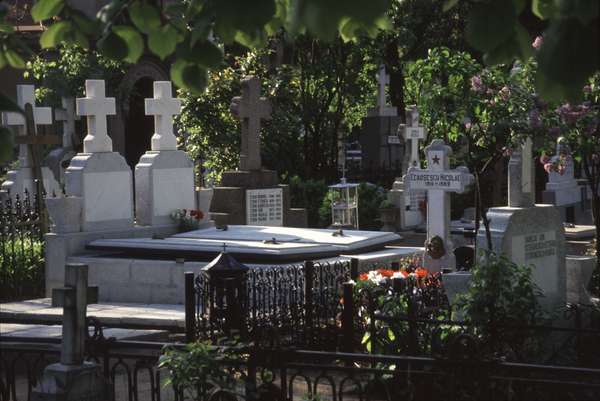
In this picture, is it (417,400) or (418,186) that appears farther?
(418,186)

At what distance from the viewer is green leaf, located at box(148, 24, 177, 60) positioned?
4.42m

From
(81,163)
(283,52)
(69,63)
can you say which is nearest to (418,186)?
(81,163)

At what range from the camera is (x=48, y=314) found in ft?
44.3

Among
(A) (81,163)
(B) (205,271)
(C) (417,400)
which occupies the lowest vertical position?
(C) (417,400)

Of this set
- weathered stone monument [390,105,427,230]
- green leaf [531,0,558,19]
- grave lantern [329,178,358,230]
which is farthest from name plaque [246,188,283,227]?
green leaf [531,0,558,19]

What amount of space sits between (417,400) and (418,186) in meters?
7.08

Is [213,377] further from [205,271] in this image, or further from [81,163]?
[81,163]

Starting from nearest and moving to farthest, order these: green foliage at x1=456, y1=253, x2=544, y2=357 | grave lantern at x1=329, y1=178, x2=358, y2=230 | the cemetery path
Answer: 1. green foliage at x1=456, y1=253, x2=544, y2=357
2. the cemetery path
3. grave lantern at x1=329, y1=178, x2=358, y2=230

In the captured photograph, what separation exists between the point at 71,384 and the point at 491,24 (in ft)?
15.0

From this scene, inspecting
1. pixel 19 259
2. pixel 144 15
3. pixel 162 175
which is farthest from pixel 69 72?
pixel 144 15

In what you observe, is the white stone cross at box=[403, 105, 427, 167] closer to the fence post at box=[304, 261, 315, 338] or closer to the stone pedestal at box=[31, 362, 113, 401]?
the fence post at box=[304, 261, 315, 338]

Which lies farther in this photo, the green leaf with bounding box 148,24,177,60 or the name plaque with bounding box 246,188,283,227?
the name plaque with bounding box 246,188,283,227

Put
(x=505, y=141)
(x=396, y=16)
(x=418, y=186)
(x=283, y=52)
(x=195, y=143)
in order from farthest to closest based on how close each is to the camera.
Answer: (x=283, y=52), (x=396, y=16), (x=195, y=143), (x=418, y=186), (x=505, y=141)

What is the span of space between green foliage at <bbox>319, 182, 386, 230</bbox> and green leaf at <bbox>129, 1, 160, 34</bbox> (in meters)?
18.6
